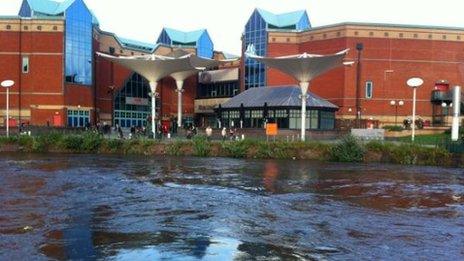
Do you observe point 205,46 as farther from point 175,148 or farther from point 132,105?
point 175,148

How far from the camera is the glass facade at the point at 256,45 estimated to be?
7625cm

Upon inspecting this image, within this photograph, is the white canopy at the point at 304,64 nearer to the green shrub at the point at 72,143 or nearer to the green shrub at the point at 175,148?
the green shrub at the point at 175,148

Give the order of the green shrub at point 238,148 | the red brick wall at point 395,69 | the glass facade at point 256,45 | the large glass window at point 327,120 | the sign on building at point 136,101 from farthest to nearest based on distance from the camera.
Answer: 1. the glass facade at point 256,45
2. the sign on building at point 136,101
3. the red brick wall at point 395,69
4. the large glass window at point 327,120
5. the green shrub at point 238,148

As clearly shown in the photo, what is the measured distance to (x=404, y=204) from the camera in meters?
16.6

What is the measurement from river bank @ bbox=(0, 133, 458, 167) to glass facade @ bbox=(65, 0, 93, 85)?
84.9ft

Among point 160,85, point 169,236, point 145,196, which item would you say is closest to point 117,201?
point 145,196

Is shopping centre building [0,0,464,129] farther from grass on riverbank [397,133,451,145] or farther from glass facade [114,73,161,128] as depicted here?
grass on riverbank [397,133,451,145]

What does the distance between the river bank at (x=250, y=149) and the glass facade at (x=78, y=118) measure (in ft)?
79.3

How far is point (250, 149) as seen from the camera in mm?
36906

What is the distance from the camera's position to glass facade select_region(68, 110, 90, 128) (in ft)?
210

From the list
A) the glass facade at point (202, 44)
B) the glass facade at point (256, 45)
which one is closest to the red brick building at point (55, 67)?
the glass facade at point (256, 45)

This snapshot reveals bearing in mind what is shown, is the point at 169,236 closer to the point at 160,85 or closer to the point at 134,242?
the point at 134,242

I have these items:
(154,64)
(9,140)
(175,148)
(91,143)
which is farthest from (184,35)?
(175,148)

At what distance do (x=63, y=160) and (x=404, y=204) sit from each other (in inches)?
857
